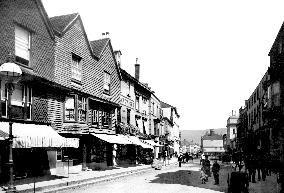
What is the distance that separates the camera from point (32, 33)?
19.8m

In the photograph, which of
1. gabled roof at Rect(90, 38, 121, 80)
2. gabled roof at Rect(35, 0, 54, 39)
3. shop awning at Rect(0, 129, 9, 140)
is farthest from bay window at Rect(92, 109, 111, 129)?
shop awning at Rect(0, 129, 9, 140)

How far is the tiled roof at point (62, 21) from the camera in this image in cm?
2377

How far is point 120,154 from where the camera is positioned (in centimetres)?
3481

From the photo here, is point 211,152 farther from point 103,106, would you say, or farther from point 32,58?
point 32,58

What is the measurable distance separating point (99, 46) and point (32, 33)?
1130 cm

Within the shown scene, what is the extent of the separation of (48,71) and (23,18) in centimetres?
383

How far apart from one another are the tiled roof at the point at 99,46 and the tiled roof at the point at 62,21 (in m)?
4.52

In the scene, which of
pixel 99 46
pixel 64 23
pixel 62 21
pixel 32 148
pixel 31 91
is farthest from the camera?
pixel 99 46

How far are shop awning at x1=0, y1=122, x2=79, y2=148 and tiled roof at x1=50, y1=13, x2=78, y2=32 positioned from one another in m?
7.95

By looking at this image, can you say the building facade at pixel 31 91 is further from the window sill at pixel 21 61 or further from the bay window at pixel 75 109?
the bay window at pixel 75 109

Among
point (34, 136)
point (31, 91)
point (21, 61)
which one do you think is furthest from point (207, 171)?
point (21, 61)

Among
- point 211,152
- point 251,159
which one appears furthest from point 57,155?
point 211,152

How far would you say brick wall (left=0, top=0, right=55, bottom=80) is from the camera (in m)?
17.1

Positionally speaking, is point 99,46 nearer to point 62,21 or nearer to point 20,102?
point 62,21
